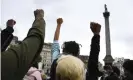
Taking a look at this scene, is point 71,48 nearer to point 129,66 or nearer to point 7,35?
point 7,35

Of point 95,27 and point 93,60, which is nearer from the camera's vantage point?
point 95,27

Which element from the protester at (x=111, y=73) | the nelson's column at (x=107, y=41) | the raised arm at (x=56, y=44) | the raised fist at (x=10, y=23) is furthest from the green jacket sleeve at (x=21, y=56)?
the nelson's column at (x=107, y=41)

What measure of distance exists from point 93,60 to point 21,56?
1.77 m

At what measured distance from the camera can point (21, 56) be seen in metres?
1.58

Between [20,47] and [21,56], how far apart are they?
51 millimetres

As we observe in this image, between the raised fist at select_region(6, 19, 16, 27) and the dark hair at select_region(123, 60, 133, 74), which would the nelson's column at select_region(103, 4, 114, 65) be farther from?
the raised fist at select_region(6, 19, 16, 27)

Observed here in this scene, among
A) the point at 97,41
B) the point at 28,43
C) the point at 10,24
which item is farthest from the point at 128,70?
the point at 28,43

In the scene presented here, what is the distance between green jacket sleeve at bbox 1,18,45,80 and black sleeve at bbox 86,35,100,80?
5.12ft

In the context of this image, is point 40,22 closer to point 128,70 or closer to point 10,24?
point 10,24

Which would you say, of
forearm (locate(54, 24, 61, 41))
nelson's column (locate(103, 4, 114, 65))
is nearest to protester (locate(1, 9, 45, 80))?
forearm (locate(54, 24, 61, 41))

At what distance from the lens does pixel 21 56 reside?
1585 mm

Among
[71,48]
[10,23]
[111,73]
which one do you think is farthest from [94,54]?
[111,73]

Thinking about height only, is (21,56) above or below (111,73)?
above

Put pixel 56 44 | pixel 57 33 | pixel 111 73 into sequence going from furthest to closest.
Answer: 1. pixel 111 73
2. pixel 57 33
3. pixel 56 44
